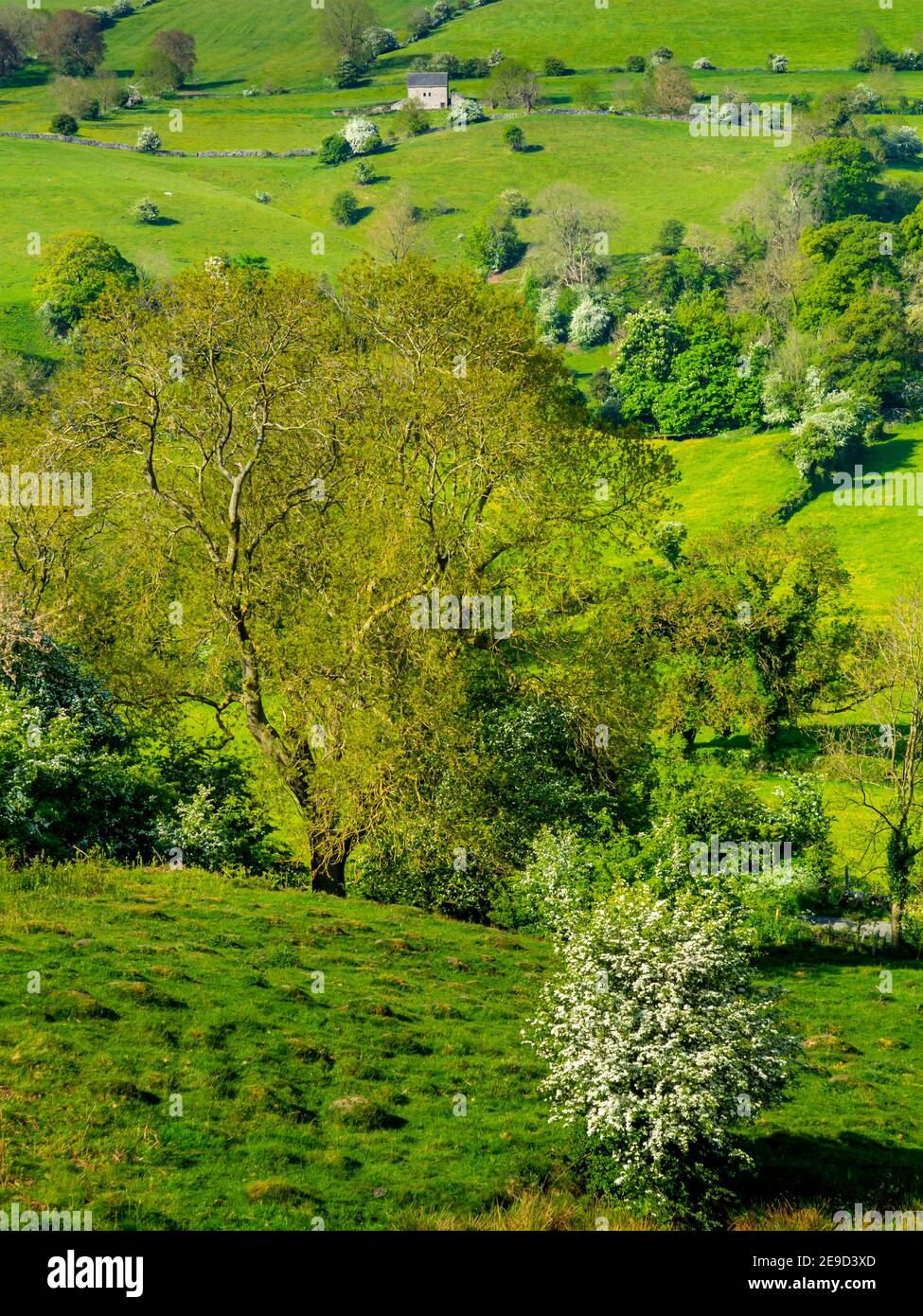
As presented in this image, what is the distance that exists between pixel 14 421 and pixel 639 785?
32.5 m

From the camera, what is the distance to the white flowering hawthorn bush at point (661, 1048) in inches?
719

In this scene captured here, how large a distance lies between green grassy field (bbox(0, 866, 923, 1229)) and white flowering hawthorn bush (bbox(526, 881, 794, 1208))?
3.56ft

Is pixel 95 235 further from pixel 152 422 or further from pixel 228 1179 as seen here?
pixel 228 1179

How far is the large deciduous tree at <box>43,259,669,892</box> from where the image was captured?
120 feet

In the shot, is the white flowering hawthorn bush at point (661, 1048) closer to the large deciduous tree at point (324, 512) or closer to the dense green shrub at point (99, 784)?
the large deciduous tree at point (324, 512)

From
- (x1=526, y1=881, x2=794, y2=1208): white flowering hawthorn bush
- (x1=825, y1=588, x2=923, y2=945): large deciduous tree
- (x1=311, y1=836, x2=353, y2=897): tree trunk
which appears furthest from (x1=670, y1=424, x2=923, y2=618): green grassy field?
(x1=526, y1=881, x2=794, y2=1208): white flowering hawthorn bush

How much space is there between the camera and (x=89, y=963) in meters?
24.3

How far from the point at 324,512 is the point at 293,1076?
22.6m

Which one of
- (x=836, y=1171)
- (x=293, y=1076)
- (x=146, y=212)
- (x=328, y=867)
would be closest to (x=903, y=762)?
(x=328, y=867)

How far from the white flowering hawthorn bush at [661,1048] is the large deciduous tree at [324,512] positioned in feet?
52.4

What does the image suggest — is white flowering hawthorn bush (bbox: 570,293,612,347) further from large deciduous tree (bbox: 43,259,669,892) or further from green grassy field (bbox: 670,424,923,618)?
large deciduous tree (bbox: 43,259,669,892)
